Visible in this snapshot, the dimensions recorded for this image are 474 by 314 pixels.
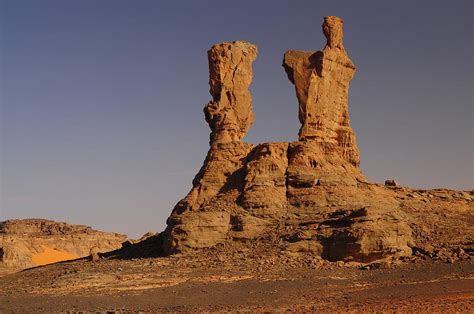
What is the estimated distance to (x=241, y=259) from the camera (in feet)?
128

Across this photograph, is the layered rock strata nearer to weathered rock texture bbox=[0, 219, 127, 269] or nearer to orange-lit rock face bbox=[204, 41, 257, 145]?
orange-lit rock face bbox=[204, 41, 257, 145]

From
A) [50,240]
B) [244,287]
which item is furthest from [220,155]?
[50,240]

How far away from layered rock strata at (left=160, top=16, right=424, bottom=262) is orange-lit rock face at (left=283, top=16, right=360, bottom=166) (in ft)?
0.20

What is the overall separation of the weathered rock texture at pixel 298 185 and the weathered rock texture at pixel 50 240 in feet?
80.3

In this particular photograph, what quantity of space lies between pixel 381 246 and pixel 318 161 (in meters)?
7.74

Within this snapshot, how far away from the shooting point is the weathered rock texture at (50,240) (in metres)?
69.1

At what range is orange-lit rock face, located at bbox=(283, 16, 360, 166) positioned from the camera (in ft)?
155

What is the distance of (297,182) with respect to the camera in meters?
43.4

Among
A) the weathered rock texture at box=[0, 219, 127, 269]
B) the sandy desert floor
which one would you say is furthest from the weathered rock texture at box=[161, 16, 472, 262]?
the weathered rock texture at box=[0, 219, 127, 269]

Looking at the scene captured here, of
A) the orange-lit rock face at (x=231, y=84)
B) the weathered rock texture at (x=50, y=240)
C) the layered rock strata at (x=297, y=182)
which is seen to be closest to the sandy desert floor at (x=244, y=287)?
the layered rock strata at (x=297, y=182)

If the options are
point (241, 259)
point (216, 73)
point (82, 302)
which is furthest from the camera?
point (216, 73)

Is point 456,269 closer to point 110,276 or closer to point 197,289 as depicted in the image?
point 197,289

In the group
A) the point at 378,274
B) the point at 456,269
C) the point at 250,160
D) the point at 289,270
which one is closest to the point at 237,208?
the point at 250,160

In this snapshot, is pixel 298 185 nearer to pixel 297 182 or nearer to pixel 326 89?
pixel 297 182
